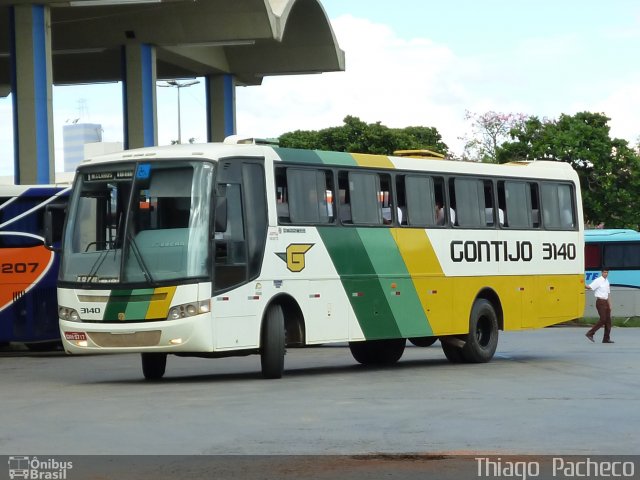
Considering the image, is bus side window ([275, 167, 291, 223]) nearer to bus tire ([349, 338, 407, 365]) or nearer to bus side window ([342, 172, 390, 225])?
bus side window ([342, 172, 390, 225])

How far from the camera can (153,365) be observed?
1911 cm

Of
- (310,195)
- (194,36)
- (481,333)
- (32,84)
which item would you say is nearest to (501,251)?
(481,333)

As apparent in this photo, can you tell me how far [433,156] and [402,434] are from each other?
11502 millimetres

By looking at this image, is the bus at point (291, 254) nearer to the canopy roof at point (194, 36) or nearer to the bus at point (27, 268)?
the bus at point (27, 268)

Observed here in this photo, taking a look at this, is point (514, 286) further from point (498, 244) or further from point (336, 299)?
point (336, 299)

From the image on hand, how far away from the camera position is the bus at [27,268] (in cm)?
2641

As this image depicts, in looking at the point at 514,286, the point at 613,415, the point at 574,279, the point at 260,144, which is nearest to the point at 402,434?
the point at 613,415

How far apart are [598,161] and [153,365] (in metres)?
50.7

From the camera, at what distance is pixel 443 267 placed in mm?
21906

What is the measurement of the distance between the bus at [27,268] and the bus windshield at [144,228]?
848 cm

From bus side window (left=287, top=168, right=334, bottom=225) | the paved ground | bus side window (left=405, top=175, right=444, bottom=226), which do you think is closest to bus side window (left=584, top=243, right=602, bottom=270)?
the paved ground

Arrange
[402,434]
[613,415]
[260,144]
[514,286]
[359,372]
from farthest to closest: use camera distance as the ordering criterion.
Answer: [514,286], [359,372], [260,144], [613,415], [402,434]

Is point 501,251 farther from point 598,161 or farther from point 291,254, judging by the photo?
point 598,161

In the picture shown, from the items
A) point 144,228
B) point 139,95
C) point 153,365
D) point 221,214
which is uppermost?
point 139,95
